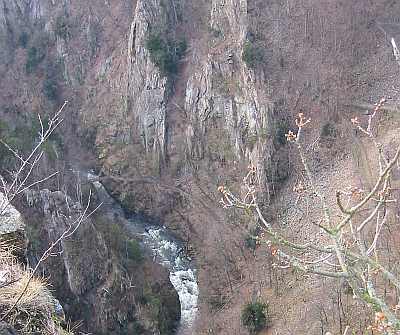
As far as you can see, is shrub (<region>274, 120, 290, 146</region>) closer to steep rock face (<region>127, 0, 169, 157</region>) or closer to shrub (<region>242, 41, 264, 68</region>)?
shrub (<region>242, 41, 264, 68</region>)

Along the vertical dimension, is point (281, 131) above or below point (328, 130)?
below

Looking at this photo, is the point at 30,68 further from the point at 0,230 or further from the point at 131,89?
the point at 0,230

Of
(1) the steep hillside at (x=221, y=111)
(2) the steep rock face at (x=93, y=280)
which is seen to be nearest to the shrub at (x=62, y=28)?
(1) the steep hillside at (x=221, y=111)

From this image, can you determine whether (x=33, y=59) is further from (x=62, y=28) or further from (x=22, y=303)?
(x=22, y=303)

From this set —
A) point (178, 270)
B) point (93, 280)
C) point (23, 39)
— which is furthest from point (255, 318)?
point (23, 39)

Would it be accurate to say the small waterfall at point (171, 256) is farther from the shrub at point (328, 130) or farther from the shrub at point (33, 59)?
the shrub at point (33, 59)

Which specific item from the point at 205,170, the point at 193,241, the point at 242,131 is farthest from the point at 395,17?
the point at 193,241

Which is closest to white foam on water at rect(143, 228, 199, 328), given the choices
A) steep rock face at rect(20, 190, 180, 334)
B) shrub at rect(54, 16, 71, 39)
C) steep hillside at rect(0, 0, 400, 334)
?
steep hillside at rect(0, 0, 400, 334)
